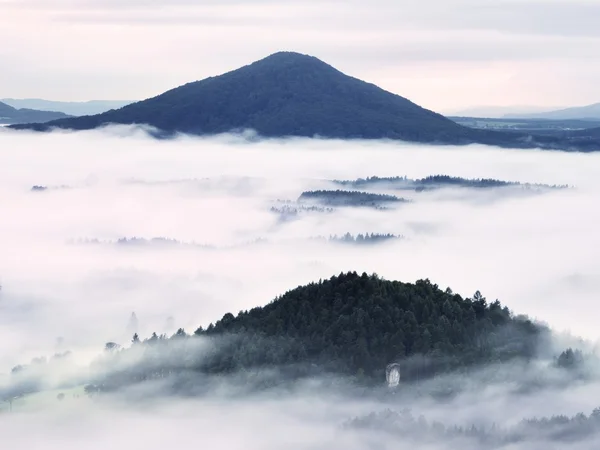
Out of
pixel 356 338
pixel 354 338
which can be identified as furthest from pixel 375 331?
pixel 354 338

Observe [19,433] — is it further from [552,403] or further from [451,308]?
[552,403]

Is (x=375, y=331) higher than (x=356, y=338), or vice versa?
(x=375, y=331)

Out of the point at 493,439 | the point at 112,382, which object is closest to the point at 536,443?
the point at 493,439

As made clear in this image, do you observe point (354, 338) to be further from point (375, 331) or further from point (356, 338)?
point (375, 331)

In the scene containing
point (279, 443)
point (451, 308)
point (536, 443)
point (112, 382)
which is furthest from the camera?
point (112, 382)

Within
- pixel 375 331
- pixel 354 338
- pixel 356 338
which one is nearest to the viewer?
pixel 356 338

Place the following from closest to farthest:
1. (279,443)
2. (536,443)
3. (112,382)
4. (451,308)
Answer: (536,443) < (279,443) < (451,308) < (112,382)

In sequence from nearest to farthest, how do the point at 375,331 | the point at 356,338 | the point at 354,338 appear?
the point at 356,338, the point at 354,338, the point at 375,331

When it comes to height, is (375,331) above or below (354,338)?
above

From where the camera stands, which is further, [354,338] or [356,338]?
[354,338]

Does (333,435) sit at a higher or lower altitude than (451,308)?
lower

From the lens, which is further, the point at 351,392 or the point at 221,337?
the point at 221,337
